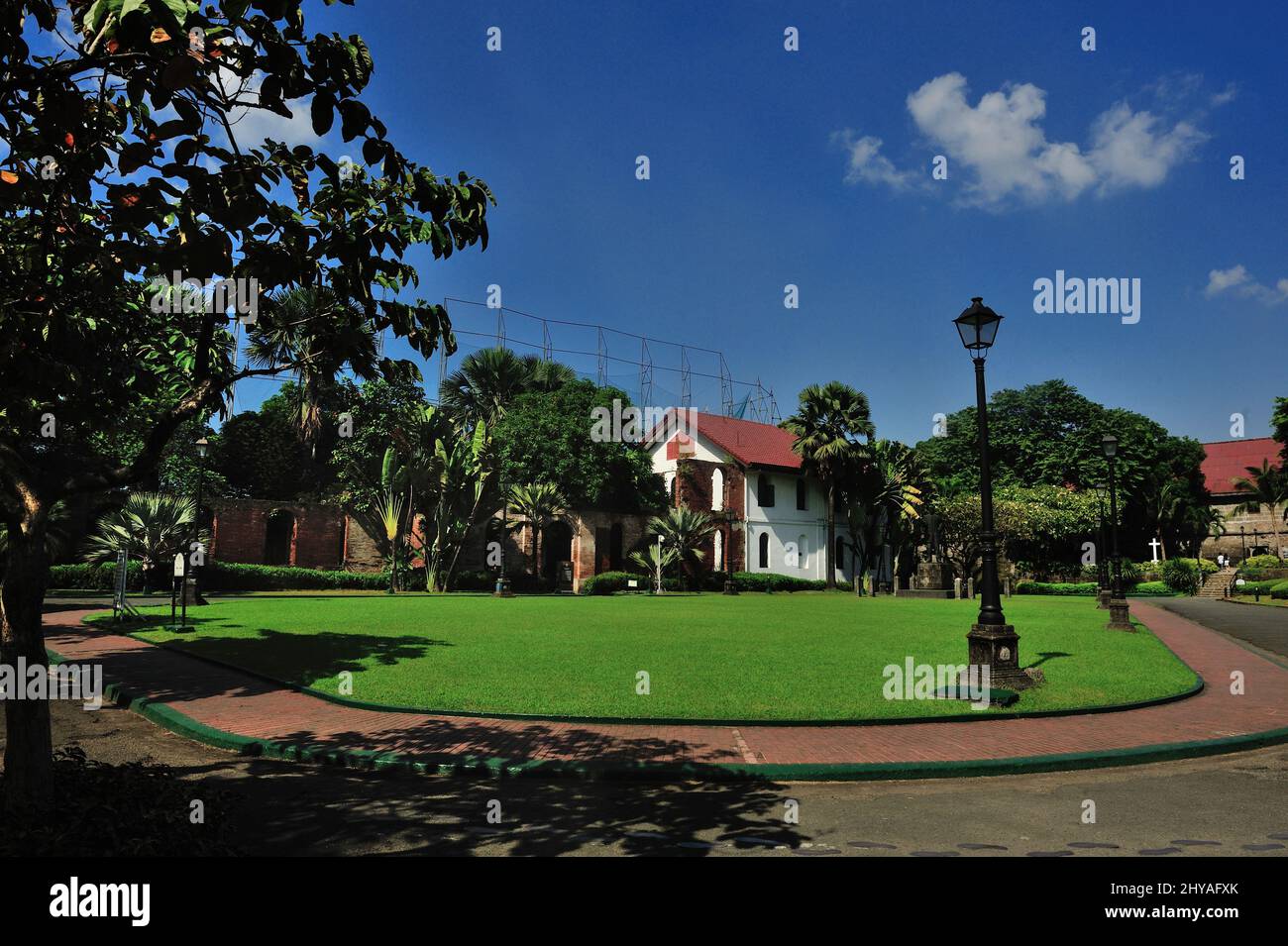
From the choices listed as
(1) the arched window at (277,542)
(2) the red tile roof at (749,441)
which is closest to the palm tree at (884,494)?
(2) the red tile roof at (749,441)

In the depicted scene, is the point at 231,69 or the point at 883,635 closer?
the point at 231,69

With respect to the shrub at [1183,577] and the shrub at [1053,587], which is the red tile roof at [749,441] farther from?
the shrub at [1183,577]

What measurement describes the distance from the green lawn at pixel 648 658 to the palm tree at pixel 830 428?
22.2m

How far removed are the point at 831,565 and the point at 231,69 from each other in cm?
4573

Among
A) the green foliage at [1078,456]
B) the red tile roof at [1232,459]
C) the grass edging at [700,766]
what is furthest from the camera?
the red tile roof at [1232,459]

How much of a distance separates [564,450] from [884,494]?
68.3ft

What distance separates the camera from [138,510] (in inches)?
1115

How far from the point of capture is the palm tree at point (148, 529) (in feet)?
93.0

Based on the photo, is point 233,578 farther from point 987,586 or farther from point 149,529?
point 987,586
